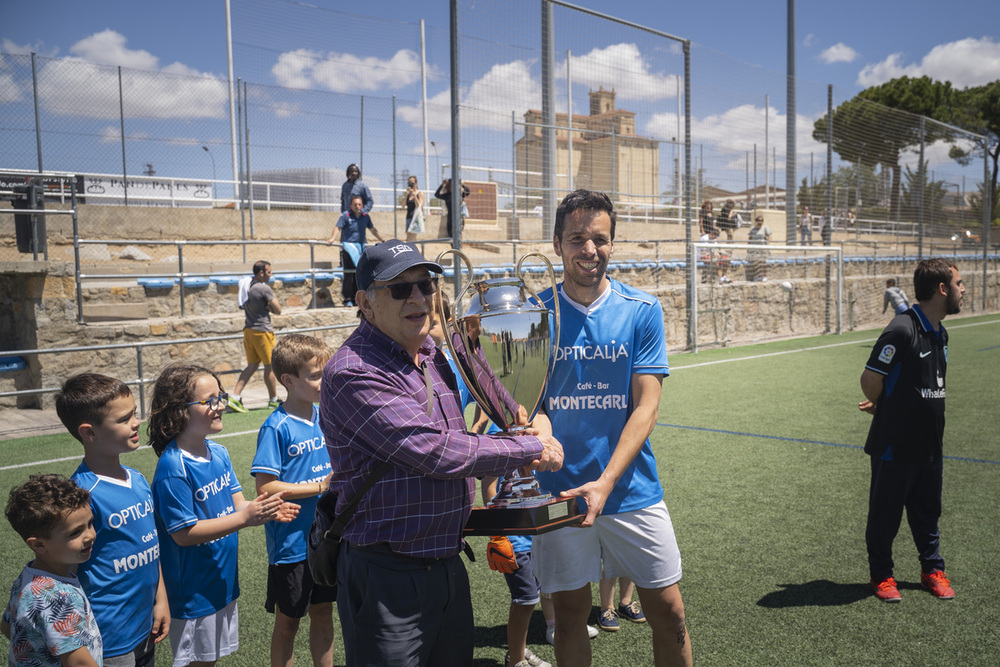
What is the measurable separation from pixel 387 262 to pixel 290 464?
136 cm

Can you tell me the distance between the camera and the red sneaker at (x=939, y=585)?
3.84 meters

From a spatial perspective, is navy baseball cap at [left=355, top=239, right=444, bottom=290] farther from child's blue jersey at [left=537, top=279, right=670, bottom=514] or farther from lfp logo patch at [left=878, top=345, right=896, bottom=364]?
lfp logo patch at [left=878, top=345, right=896, bottom=364]

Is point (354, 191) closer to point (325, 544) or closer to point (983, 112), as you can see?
point (325, 544)

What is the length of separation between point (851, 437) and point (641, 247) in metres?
11.3

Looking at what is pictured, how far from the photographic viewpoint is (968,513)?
511 cm

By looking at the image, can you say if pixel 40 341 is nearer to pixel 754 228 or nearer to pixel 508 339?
pixel 508 339

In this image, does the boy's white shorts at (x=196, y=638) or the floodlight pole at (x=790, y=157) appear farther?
the floodlight pole at (x=790, y=157)

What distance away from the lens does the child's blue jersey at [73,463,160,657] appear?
2.30 m

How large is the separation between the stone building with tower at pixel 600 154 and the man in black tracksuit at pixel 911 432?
816 centimetres

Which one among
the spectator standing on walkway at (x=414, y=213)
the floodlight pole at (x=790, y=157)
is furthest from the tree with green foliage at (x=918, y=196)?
the spectator standing on walkway at (x=414, y=213)

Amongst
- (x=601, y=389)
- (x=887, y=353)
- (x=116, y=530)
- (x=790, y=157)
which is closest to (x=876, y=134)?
(x=790, y=157)

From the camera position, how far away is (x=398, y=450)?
1.84 metres

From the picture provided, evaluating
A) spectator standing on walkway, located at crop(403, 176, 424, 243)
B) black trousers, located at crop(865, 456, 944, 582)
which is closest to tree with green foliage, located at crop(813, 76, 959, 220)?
spectator standing on walkway, located at crop(403, 176, 424, 243)

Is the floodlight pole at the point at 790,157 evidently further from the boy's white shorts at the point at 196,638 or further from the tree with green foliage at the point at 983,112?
the tree with green foliage at the point at 983,112
